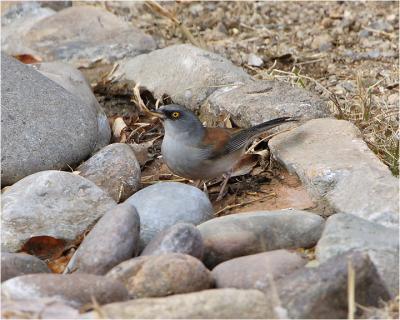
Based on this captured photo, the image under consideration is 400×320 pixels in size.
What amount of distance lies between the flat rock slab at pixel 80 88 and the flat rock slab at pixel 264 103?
890 mm

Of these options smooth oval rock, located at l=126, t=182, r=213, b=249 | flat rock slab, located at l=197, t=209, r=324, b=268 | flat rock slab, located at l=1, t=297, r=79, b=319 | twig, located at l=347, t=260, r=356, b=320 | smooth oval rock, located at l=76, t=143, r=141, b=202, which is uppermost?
twig, located at l=347, t=260, r=356, b=320

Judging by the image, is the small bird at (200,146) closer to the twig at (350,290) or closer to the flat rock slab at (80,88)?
the flat rock slab at (80,88)

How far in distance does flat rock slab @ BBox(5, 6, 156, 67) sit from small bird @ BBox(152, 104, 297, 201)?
8.26 ft

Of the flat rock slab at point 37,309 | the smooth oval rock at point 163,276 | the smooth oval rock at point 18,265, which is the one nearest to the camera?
the flat rock slab at point 37,309

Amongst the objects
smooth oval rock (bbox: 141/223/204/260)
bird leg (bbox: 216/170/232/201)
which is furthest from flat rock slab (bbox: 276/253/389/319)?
bird leg (bbox: 216/170/232/201)

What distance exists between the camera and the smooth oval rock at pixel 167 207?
5277 mm

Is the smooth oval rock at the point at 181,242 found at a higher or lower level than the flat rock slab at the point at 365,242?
lower

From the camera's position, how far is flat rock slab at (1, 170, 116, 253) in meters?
5.41

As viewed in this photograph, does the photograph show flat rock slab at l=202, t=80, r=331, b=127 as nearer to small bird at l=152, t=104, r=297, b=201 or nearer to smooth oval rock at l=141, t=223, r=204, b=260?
small bird at l=152, t=104, r=297, b=201

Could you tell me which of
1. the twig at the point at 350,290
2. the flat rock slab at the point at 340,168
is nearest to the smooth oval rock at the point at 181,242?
the twig at the point at 350,290

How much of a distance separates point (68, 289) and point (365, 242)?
154 centimetres

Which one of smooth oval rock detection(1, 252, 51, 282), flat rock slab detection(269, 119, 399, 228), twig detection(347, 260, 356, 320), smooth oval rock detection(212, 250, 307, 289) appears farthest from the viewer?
flat rock slab detection(269, 119, 399, 228)

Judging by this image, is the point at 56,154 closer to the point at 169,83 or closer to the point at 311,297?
the point at 169,83

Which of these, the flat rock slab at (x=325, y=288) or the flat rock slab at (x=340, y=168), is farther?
the flat rock slab at (x=340, y=168)
